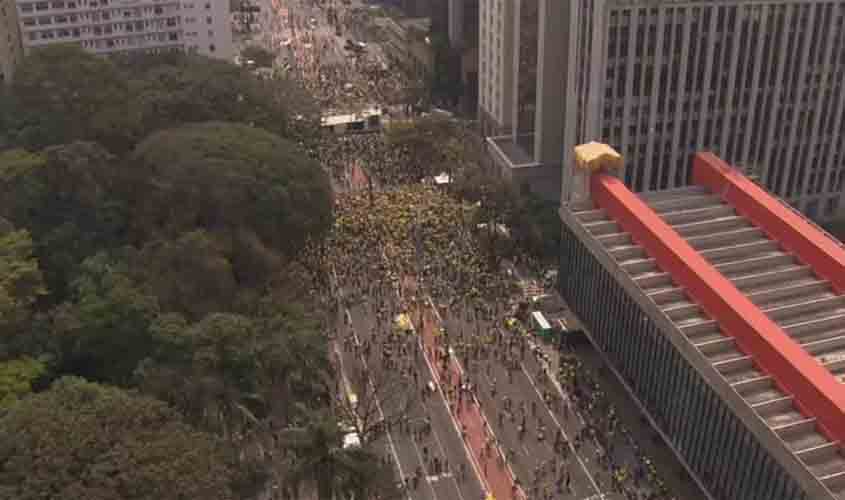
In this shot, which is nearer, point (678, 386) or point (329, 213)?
point (678, 386)

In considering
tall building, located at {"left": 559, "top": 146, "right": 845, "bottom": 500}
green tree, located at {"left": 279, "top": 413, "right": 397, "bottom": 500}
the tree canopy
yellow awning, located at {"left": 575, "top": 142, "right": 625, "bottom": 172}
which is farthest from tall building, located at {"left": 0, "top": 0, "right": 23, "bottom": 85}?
green tree, located at {"left": 279, "top": 413, "right": 397, "bottom": 500}

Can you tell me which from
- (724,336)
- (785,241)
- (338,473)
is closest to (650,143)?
(785,241)

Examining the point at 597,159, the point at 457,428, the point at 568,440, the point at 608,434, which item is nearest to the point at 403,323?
the point at 457,428

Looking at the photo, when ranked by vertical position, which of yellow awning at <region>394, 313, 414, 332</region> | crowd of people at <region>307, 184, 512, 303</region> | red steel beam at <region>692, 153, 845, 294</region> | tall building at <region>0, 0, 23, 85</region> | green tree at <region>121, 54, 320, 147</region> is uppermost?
tall building at <region>0, 0, 23, 85</region>

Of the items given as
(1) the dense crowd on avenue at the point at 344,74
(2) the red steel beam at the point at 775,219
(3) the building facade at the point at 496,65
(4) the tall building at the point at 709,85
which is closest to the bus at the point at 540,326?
(4) the tall building at the point at 709,85

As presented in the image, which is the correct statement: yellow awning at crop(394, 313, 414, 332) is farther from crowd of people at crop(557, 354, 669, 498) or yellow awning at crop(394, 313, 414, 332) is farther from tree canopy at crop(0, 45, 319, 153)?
tree canopy at crop(0, 45, 319, 153)

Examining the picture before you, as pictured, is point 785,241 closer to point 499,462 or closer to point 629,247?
point 629,247

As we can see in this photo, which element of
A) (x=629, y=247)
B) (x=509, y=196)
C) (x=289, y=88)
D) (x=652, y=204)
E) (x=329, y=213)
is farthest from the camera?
(x=289, y=88)
